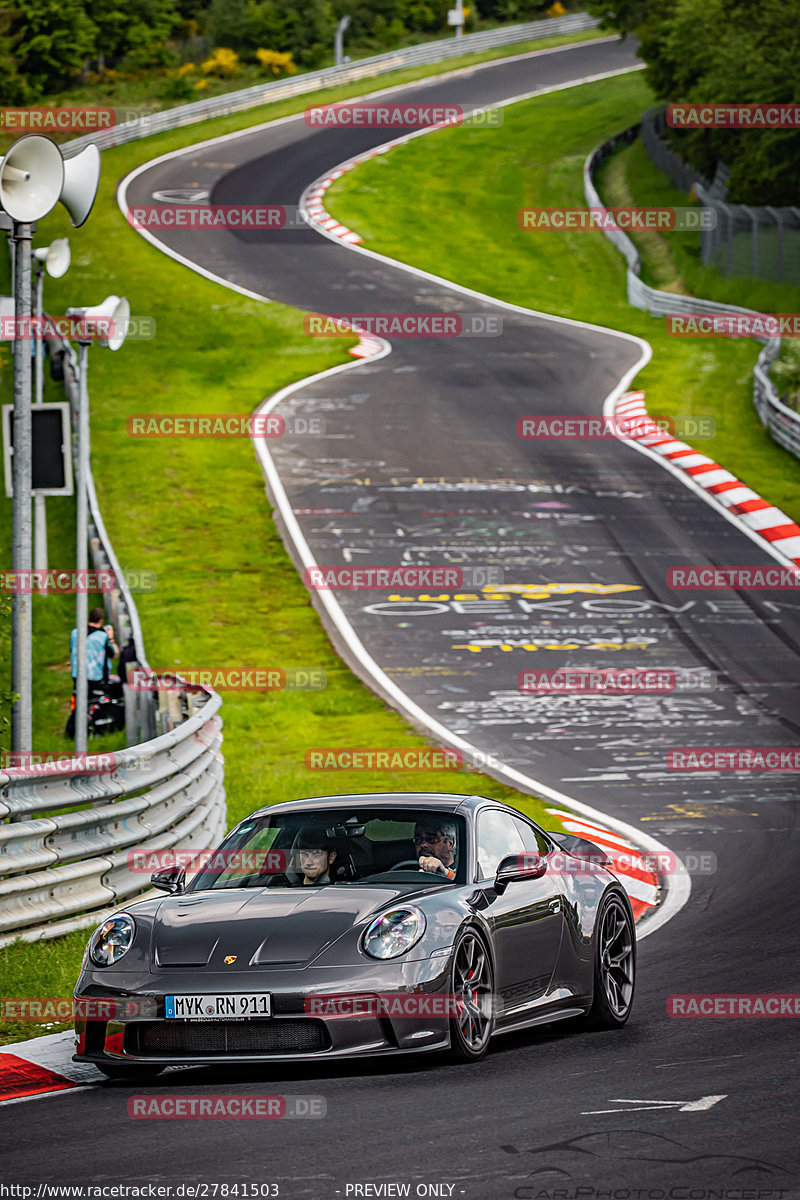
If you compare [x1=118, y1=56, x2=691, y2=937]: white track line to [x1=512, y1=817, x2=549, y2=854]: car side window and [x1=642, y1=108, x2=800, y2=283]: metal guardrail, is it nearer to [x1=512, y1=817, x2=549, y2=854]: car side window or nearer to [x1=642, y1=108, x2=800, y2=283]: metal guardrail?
[x1=512, y1=817, x2=549, y2=854]: car side window

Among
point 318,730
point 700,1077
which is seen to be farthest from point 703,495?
point 700,1077

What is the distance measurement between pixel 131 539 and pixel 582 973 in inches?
782

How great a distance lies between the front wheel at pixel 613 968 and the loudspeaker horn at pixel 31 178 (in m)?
5.17

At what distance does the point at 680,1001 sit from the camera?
9.13m

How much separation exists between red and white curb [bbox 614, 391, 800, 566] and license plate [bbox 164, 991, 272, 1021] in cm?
1952

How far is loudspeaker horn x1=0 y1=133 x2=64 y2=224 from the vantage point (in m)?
10.2

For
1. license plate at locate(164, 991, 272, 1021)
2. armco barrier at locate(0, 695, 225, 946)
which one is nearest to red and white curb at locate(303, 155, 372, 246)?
armco barrier at locate(0, 695, 225, 946)

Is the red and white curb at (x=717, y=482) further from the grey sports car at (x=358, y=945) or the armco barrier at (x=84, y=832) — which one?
the grey sports car at (x=358, y=945)

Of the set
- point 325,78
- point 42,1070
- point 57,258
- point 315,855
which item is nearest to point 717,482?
point 57,258

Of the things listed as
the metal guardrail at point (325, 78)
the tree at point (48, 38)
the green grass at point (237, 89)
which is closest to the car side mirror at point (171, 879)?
the metal guardrail at point (325, 78)

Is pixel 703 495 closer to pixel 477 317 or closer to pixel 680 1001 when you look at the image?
pixel 477 317

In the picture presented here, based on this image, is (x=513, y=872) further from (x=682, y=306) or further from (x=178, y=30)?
(x=178, y=30)

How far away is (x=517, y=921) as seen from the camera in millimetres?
8234

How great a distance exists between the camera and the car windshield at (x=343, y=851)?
323 inches
